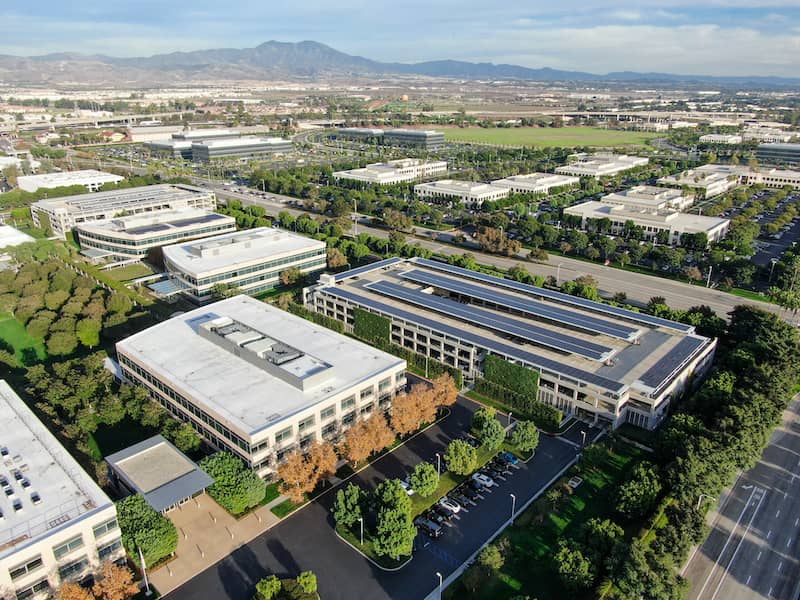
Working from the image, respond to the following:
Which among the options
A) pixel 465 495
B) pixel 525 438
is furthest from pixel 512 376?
pixel 465 495

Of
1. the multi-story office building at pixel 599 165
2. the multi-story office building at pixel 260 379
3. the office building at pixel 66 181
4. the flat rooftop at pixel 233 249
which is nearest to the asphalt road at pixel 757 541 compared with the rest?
the multi-story office building at pixel 260 379

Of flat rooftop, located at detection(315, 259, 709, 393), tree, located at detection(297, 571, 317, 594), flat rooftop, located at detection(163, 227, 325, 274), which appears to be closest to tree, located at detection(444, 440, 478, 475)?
flat rooftop, located at detection(315, 259, 709, 393)

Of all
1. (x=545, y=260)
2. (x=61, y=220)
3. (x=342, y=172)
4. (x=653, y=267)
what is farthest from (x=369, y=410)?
(x=342, y=172)

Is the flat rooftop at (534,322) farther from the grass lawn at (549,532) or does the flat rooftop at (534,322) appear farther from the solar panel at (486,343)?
the grass lawn at (549,532)

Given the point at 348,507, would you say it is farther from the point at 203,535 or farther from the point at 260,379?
the point at 260,379

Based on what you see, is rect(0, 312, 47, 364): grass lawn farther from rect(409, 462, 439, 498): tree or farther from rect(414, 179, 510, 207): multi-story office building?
rect(414, 179, 510, 207): multi-story office building

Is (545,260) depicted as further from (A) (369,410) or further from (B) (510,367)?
(A) (369,410)

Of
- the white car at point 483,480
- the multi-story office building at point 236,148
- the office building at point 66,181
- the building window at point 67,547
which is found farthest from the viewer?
the multi-story office building at point 236,148
